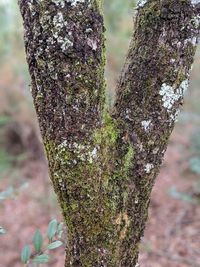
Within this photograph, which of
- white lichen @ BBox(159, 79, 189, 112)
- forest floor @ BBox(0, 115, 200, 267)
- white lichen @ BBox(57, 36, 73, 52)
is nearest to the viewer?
white lichen @ BBox(57, 36, 73, 52)

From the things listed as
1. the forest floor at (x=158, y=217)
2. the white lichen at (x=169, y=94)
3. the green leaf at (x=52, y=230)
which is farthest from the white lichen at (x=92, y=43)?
the forest floor at (x=158, y=217)

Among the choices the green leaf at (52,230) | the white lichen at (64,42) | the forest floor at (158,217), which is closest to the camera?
the white lichen at (64,42)

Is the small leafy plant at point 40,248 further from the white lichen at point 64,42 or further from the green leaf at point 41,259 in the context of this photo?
the white lichen at point 64,42

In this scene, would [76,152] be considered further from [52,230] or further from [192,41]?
[192,41]

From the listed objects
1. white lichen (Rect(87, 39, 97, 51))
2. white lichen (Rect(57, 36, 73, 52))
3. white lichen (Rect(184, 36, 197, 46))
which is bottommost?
white lichen (Rect(57, 36, 73, 52))

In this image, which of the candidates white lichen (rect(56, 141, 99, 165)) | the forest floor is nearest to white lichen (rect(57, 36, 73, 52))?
white lichen (rect(56, 141, 99, 165))

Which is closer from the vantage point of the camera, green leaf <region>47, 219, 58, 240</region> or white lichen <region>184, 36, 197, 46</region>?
white lichen <region>184, 36, 197, 46</region>

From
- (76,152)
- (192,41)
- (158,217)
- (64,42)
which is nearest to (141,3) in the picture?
(192,41)

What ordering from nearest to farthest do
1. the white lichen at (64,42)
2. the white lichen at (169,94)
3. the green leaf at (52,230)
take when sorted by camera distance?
the white lichen at (64,42), the white lichen at (169,94), the green leaf at (52,230)

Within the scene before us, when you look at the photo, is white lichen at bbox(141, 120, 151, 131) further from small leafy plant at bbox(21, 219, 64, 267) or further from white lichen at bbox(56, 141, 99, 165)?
small leafy plant at bbox(21, 219, 64, 267)
